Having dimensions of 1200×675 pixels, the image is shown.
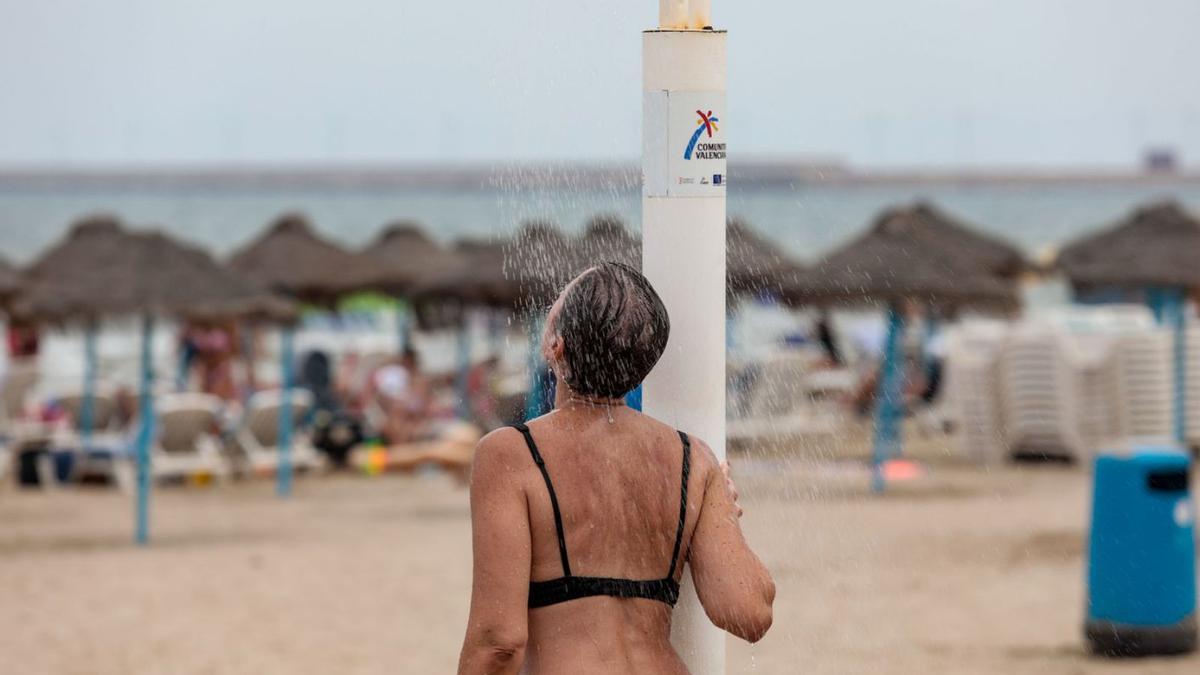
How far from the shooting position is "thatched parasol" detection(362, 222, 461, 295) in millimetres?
21359

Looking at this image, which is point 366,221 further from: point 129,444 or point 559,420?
point 559,420

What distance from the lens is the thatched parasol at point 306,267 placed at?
66.6 ft

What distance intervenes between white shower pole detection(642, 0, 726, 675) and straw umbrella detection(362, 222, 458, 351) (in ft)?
56.4

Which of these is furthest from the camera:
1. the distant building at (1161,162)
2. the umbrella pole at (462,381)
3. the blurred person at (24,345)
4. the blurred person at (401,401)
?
the distant building at (1161,162)

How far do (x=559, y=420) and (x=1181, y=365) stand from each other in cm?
1442

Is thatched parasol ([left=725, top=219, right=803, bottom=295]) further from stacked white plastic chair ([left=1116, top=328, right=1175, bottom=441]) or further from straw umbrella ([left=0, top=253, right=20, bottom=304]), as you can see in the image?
straw umbrella ([left=0, top=253, right=20, bottom=304])

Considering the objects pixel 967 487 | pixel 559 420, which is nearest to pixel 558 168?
pixel 559 420

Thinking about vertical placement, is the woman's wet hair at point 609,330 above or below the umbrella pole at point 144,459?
above

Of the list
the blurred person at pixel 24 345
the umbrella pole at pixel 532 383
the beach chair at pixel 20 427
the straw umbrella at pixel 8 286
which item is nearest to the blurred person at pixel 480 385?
the beach chair at pixel 20 427

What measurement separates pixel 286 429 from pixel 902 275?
555 centimetres

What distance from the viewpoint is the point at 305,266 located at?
20.5 meters

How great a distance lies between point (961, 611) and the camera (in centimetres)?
909

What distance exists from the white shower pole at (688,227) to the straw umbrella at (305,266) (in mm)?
17202

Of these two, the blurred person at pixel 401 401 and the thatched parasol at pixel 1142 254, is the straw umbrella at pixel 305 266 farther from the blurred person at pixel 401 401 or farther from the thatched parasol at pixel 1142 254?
the thatched parasol at pixel 1142 254
